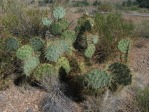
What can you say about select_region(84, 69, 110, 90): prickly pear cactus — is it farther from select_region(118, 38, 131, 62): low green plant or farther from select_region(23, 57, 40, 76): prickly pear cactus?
select_region(118, 38, 131, 62): low green plant

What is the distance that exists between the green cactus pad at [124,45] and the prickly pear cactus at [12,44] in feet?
8.99

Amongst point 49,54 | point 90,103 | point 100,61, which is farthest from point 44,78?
point 100,61

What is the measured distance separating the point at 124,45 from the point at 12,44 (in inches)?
118

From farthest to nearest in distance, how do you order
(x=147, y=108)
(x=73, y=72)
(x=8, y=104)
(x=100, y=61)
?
(x=100, y=61), (x=73, y=72), (x=8, y=104), (x=147, y=108)

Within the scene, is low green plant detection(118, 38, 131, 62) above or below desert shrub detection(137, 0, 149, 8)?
above

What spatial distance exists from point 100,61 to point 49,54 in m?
1.87

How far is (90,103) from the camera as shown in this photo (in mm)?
9875

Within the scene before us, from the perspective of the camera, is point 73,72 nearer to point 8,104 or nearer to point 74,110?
point 74,110

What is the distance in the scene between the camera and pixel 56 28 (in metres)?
12.0

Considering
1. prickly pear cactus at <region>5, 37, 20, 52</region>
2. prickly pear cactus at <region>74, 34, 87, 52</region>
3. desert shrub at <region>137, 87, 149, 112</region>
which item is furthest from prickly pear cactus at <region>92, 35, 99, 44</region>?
desert shrub at <region>137, 87, 149, 112</region>

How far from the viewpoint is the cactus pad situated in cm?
1095

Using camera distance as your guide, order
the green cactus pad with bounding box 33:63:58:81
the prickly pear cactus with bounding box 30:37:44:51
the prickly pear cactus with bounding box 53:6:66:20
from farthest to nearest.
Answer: the prickly pear cactus with bounding box 53:6:66:20, the prickly pear cactus with bounding box 30:37:44:51, the green cactus pad with bounding box 33:63:58:81

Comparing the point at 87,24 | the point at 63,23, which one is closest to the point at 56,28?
the point at 63,23

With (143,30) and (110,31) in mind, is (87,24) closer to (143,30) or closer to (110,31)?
(110,31)
